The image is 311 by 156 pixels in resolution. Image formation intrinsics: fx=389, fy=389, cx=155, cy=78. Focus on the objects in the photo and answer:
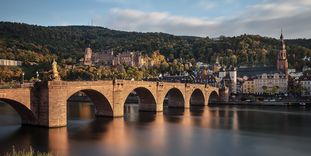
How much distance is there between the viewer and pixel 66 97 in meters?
35.0

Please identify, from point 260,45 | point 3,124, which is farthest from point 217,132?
point 260,45

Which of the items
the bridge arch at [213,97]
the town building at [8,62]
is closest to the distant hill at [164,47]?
the town building at [8,62]

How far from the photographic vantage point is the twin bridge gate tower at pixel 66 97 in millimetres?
33003

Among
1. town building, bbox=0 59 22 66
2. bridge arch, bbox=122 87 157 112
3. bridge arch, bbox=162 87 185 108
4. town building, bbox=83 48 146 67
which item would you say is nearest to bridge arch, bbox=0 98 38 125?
bridge arch, bbox=122 87 157 112

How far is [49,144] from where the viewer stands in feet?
88.4

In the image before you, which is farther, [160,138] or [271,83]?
[271,83]

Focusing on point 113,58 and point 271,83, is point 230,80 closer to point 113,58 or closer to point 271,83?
point 271,83

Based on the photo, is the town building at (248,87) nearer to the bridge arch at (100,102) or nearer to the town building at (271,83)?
the town building at (271,83)

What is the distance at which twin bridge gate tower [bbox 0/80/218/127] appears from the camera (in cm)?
3300

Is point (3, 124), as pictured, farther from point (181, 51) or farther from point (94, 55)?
point (94, 55)

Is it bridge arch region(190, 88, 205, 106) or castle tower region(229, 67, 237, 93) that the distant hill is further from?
bridge arch region(190, 88, 205, 106)

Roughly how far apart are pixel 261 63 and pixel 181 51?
35.7 m

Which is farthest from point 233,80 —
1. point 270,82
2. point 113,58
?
point 113,58

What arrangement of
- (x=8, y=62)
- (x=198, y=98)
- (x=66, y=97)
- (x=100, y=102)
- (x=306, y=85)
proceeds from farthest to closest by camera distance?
(x=306, y=85) < (x=8, y=62) < (x=198, y=98) < (x=100, y=102) < (x=66, y=97)
